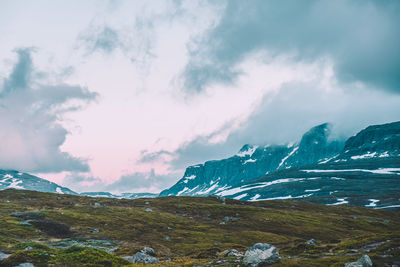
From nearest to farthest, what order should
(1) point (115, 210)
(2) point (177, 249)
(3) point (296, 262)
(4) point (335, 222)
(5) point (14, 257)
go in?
(5) point (14, 257) → (3) point (296, 262) → (2) point (177, 249) → (1) point (115, 210) → (4) point (335, 222)

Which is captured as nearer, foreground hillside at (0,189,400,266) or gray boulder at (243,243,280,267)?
gray boulder at (243,243,280,267)

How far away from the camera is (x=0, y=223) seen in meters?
73.1

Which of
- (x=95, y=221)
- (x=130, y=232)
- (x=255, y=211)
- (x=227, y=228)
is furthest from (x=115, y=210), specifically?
(x=255, y=211)

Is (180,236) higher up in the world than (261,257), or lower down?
lower down

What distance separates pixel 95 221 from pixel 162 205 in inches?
2368

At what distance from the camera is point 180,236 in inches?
3278

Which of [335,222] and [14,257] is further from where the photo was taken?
[335,222]

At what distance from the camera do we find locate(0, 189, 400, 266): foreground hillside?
31.1m

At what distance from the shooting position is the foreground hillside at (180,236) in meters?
31.1

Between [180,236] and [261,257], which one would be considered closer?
[261,257]

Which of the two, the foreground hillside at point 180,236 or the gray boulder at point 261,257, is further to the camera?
the foreground hillside at point 180,236

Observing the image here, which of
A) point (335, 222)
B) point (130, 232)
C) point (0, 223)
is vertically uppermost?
point (0, 223)

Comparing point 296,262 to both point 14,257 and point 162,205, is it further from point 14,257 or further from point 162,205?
point 162,205

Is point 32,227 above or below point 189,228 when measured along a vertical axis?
above
